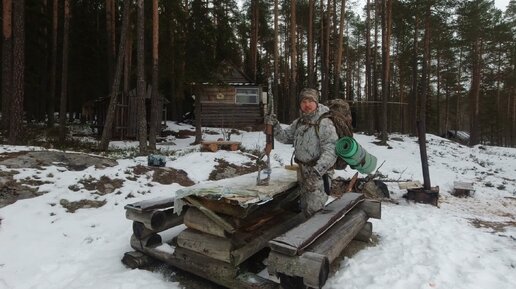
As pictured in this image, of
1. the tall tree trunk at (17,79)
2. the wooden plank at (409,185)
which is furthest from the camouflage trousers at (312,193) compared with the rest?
the tall tree trunk at (17,79)

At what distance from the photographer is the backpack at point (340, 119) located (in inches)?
203

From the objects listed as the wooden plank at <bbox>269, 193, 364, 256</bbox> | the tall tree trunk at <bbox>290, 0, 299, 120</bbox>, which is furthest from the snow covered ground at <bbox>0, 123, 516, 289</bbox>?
the tall tree trunk at <bbox>290, 0, 299, 120</bbox>

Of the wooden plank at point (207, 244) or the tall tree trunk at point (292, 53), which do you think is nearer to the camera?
the wooden plank at point (207, 244)

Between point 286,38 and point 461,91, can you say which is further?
point 461,91

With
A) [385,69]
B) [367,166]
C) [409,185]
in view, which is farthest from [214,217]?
[385,69]

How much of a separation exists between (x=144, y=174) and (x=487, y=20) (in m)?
33.0

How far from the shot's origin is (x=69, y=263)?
4.78m

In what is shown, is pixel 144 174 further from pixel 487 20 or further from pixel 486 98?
pixel 486 98

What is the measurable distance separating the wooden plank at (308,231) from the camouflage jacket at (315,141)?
61cm

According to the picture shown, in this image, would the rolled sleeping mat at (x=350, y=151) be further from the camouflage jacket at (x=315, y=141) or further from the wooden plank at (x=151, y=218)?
the wooden plank at (x=151, y=218)

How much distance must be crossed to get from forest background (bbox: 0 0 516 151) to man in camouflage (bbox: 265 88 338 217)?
3.84 meters

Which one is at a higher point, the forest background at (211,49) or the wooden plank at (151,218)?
the forest background at (211,49)

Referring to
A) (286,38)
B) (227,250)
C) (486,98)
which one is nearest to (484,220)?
(227,250)

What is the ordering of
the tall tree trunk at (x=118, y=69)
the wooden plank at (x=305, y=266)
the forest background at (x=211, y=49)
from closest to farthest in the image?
the wooden plank at (x=305, y=266)
the tall tree trunk at (x=118, y=69)
the forest background at (x=211, y=49)
